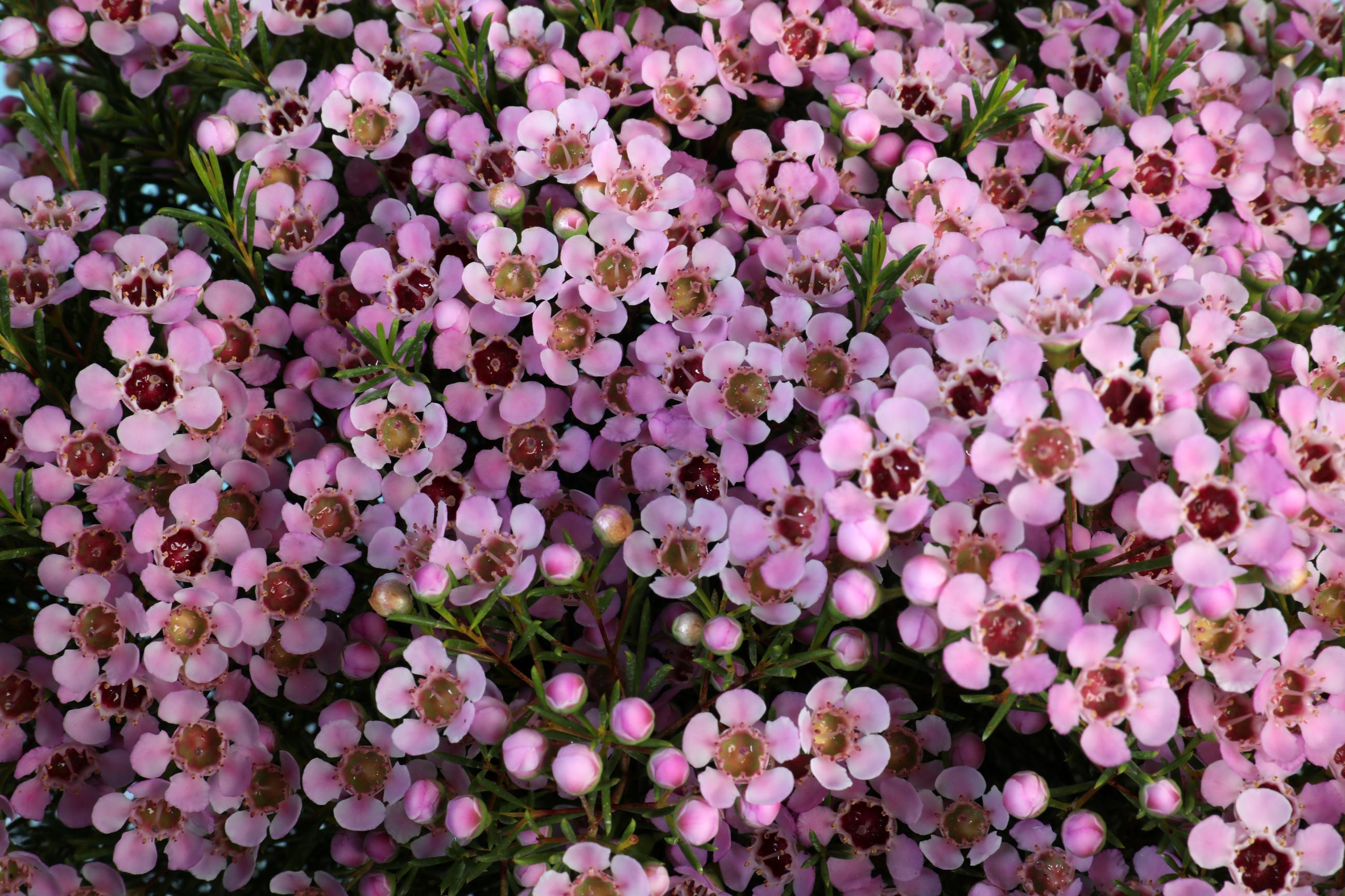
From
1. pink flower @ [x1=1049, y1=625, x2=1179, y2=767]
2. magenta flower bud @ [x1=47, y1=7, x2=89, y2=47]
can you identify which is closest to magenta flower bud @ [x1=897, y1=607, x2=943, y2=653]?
pink flower @ [x1=1049, y1=625, x2=1179, y2=767]

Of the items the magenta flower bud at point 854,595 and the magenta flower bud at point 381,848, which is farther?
the magenta flower bud at point 381,848

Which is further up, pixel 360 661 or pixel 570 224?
pixel 570 224

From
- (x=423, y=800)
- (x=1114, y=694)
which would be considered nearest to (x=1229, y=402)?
(x=1114, y=694)

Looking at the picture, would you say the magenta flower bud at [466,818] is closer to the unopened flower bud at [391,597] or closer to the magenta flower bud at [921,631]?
the unopened flower bud at [391,597]

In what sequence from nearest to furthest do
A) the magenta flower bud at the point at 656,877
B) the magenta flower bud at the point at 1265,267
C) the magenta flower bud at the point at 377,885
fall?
the magenta flower bud at the point at 656,877, the magenta flower bud at the point at 377,885, the magenta flower bud at the point at 1265,267

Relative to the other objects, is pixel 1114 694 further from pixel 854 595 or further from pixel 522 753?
pixel 522 753

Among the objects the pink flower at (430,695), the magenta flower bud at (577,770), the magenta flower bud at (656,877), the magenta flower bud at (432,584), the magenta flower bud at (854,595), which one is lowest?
the magenta flower bud at (656,877)

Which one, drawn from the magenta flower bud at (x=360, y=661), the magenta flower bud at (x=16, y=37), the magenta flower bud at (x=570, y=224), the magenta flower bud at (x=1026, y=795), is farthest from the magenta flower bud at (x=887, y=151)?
the magenta flower bud at (x=16, y=37)
